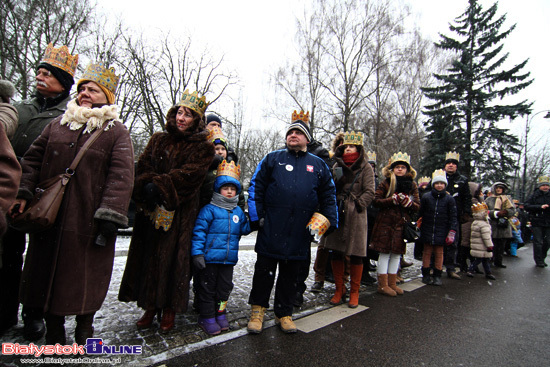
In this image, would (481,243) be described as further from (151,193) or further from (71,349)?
(71,349)

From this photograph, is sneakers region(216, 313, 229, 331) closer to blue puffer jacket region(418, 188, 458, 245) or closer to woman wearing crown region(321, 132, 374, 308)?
woman wearing crown region(321, 132, 374, 308)

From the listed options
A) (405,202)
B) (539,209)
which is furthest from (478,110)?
(405,202)

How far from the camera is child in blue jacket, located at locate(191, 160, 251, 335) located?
10.0ft

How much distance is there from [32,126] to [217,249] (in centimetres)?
205

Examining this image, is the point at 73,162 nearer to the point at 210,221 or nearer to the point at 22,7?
the point at 210,221

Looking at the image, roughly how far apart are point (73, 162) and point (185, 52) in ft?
68.6

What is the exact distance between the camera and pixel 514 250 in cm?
1071

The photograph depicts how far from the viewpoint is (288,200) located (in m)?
3.22

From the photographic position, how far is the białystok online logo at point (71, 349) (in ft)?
7.73

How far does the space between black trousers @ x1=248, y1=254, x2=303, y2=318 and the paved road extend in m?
0.27

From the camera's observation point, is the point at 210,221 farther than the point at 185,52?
No

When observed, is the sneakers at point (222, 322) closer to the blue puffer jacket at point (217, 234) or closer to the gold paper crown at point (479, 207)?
the blue puffer jacket at point (217, 234)

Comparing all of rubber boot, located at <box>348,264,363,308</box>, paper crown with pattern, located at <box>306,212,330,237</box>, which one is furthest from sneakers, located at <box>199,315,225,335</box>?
rubber boot, located at <box>348,264,363,308</box>

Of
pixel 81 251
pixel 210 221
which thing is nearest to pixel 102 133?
pixel 81 251
